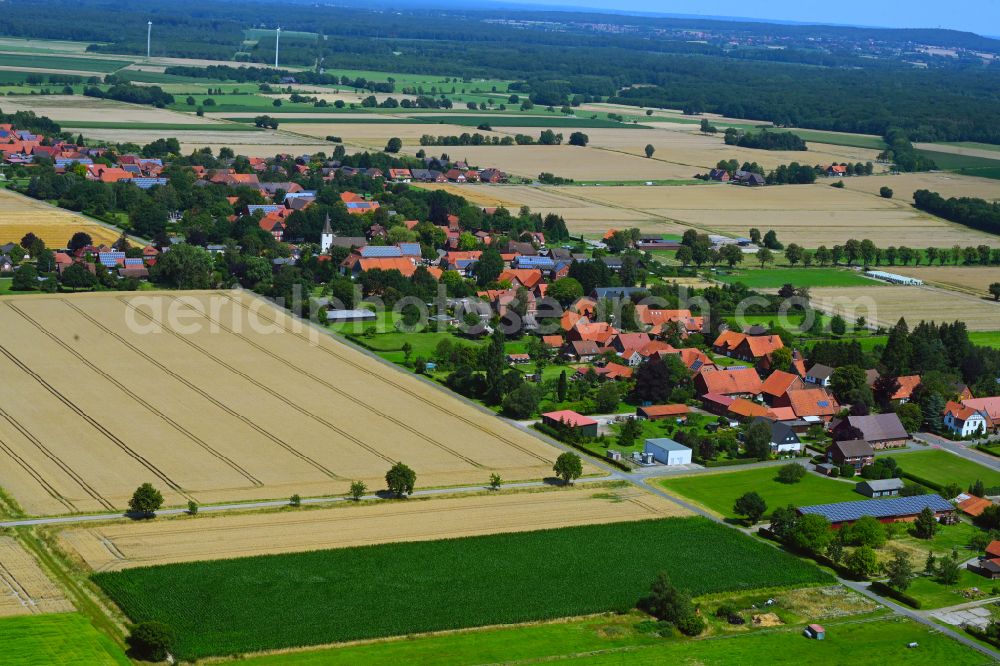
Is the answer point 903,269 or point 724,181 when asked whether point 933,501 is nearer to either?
point 903,269

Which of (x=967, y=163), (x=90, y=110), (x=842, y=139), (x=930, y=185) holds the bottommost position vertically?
(x=90, y=110)

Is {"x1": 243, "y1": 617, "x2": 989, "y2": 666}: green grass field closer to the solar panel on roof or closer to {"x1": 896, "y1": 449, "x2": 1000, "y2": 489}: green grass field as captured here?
the solar panel on roof

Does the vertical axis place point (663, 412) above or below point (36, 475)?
above

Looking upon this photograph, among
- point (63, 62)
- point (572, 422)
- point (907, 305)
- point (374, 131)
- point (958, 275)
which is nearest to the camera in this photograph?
point (572, 422)

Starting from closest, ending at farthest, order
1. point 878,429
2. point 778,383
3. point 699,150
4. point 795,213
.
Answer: point 878,429 → point 778,383 → point 795,213 → point 699,150

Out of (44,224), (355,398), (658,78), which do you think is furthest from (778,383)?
(658,78)

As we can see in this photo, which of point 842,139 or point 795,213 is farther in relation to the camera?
point 842,139

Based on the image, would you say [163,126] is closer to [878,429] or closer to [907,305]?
[907,305]

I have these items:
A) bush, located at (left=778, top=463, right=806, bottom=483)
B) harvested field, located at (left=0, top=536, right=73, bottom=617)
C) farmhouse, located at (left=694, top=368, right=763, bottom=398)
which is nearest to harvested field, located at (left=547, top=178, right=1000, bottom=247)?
farmhouse, located at (left=694, top=368, right=763, bottom=398)
